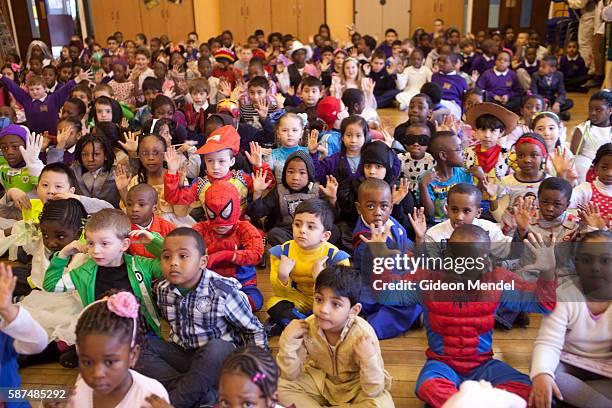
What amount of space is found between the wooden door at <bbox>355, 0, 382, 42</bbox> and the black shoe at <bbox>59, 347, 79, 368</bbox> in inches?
375

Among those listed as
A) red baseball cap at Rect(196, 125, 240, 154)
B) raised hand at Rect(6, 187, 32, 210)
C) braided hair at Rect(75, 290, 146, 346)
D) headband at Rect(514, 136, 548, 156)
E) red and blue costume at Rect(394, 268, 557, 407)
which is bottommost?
red and blue costume at Rect(394, 268, 557, 407)

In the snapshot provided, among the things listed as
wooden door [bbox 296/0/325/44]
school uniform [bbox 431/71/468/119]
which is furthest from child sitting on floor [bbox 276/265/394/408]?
wooden door [bbox 296/0/325/44]

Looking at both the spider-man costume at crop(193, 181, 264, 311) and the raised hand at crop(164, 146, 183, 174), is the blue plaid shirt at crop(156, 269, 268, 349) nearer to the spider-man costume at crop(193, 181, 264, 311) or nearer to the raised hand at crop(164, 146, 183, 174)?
the spider-man costume at crop(193, 181, 264, 311)

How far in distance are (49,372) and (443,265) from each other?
156cm

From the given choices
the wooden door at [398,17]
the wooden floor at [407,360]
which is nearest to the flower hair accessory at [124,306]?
the wooden floor at [407,360]

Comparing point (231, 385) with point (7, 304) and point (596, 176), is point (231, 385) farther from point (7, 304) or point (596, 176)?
point (596, 176)

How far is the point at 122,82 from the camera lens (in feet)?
20.3

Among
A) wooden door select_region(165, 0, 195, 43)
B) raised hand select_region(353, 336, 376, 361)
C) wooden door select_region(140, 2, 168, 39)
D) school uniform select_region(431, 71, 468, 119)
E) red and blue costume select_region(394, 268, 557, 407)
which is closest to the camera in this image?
raised hand select_region(353, 336, 376, 361)

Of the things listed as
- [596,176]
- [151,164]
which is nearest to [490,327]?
[596,176]

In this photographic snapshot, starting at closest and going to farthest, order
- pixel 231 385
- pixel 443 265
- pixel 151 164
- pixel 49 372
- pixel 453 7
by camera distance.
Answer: pixel 231 385 < pixel 443 265 < pixel 49 372 < pixel 151 164 < pixel 453 7

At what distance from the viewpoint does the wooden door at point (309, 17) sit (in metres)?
11.1

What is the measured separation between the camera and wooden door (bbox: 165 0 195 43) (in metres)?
11.3

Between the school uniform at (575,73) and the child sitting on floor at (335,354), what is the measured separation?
6.68m

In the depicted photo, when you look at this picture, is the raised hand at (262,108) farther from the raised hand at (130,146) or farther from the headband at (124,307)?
the headband at (124,307)
